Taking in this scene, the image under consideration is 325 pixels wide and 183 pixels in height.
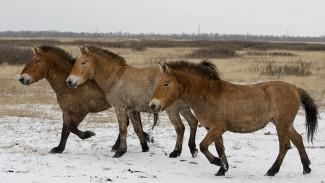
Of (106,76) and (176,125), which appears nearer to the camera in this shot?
(106,76)

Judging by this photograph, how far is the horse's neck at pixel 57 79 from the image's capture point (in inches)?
313

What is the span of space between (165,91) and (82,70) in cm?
201

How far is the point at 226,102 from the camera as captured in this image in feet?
21.1

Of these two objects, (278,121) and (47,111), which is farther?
(47,111)

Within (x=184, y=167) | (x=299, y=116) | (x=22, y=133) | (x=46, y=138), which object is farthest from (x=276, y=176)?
(x=299, y=116)

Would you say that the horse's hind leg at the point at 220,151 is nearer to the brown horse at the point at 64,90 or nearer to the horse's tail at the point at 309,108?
the horse's tail at the point at 309,108

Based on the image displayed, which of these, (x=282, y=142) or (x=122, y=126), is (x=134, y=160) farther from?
(x=282, y=142)

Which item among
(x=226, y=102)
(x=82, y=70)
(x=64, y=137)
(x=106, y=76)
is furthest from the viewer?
(x=64, y=137)

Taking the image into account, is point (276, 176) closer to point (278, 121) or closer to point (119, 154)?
point (278, 121)

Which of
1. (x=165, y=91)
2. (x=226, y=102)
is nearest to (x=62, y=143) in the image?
(x=165, y=91)

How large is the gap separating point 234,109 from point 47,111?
892cm

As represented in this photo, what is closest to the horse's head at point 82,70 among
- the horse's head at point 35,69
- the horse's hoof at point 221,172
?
the horse's head at point 35,69

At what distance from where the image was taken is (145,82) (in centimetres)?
761

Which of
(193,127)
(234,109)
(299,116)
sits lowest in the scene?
(299,116)
